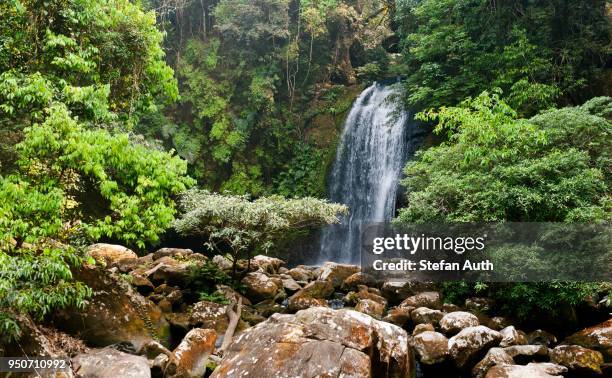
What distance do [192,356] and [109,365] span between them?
4.25 ft

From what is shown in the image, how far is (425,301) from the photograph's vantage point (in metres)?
10.5

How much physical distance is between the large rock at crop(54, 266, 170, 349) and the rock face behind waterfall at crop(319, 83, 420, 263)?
11.9 metres

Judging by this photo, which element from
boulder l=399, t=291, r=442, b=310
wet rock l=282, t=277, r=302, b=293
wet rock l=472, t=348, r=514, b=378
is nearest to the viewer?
wet rock l=472, t=348, r=514, b=378

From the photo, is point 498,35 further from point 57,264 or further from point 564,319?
point 57,264

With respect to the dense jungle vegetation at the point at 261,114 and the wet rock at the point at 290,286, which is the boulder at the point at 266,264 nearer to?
the dense jungle vegetation at the point at 261,114

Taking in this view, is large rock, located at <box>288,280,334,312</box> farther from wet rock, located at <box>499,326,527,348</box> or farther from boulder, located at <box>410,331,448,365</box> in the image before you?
wet rock, located at <box>499,326,527,348</box>

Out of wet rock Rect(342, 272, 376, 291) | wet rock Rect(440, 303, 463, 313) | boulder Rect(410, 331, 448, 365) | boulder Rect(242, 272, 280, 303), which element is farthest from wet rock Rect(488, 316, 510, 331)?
boulder Rect(242, 272, 280, 303)

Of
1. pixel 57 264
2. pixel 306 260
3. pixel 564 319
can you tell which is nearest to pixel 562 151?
pixel 564 319

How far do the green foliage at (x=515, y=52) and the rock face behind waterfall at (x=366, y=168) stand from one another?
2396 millimetres

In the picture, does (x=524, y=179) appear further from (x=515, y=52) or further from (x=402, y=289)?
(x=515, y=52)

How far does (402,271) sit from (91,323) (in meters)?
8.59

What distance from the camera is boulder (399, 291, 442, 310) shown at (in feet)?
34.0

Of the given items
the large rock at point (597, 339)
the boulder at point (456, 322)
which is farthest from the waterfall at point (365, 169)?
the large rock at point (597, 339)

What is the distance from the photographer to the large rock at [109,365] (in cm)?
589
